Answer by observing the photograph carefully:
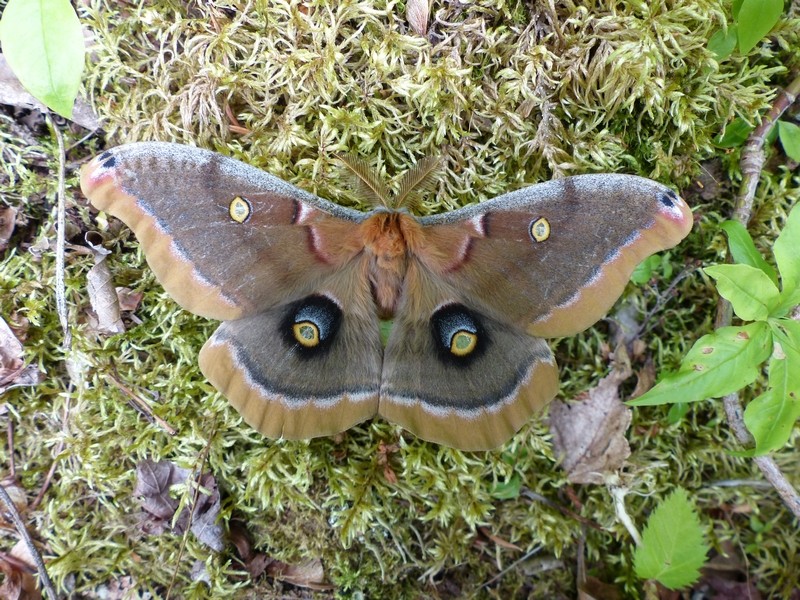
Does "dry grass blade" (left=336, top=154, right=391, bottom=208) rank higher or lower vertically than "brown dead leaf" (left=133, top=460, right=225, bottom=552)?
higher

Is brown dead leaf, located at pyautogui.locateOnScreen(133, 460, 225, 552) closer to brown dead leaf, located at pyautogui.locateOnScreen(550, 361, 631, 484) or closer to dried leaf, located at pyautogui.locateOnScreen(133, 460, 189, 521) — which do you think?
dried leaf, located at pyautogui.locateOnScreen(133, 460, 189, 521)

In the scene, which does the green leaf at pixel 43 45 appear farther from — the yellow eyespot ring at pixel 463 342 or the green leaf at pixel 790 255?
the green leaf at pixel 790 255

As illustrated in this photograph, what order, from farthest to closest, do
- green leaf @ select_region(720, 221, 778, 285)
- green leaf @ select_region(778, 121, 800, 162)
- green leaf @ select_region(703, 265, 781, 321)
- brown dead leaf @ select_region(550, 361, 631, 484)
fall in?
1. brown dead leaf @ select_region(550, 361, 631, 484)
2. green leaf @ select_region(778, 121, 800, 162)
3. green leaf @ select_region(720, 221, 778, 285)
4. green leaf @ select_region(703, 265, 781, 321)

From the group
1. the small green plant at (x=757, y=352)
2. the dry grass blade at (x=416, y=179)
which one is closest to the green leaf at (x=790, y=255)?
the small green plant at (x=757, y=352)

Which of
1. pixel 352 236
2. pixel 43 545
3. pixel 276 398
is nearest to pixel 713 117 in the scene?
pixel 352 236

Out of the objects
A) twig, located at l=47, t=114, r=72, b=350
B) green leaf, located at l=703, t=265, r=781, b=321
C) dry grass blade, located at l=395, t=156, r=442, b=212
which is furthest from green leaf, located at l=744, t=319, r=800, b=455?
twig, located at l=47, t=114, r=72, b=350

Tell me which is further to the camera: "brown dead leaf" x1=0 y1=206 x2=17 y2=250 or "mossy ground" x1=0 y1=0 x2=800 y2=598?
"brown dead leaf" x1=0 y1=206 x2=17 y2=250
